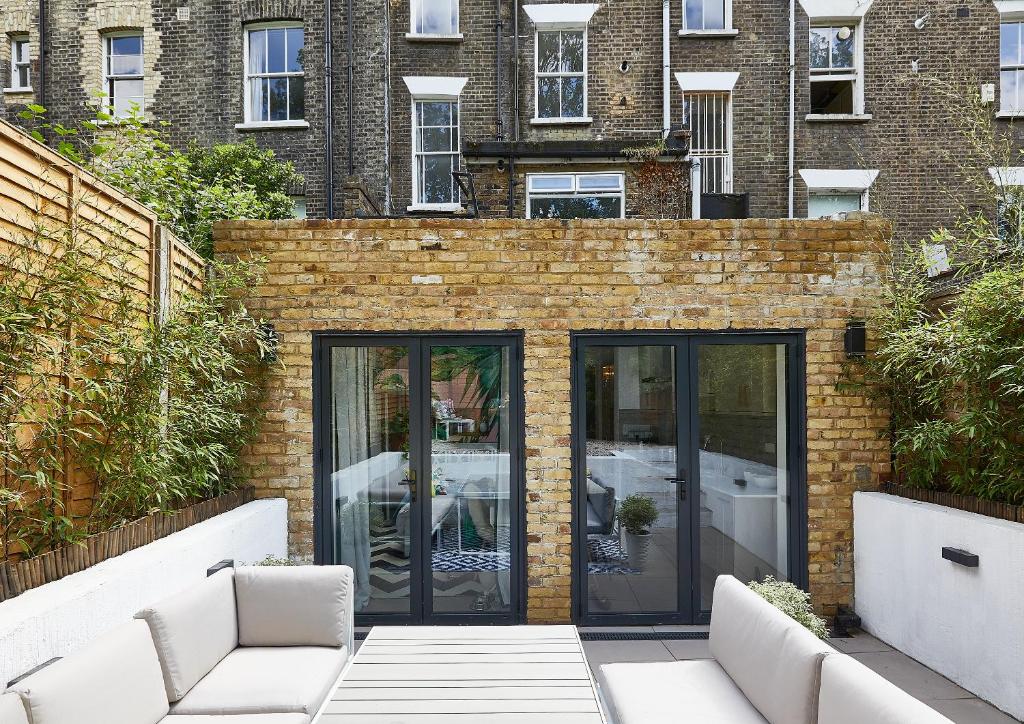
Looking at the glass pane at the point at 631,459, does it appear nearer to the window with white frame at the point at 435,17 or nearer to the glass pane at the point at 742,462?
the glass pane at the point at 742,462

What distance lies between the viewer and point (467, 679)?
2566mm

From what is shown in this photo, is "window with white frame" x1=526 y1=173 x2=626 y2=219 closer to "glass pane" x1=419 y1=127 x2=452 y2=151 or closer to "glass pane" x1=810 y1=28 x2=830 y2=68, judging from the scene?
"glass pane" x1=419 y1=127 x2=452 y2=151

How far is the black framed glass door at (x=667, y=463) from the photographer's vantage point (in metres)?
4.63

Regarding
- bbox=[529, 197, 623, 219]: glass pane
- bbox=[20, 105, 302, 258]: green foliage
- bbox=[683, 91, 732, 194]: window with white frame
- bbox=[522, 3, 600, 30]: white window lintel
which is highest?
bbox=[522, 3, 600, 30]: white window lintel

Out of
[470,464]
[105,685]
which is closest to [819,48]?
[470,464]

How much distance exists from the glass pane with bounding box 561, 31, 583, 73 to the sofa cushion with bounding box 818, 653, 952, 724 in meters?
9.23

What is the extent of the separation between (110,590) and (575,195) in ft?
25.8

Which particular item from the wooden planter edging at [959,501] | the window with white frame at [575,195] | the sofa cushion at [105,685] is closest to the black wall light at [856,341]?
the wooden planter edging at [959,501]

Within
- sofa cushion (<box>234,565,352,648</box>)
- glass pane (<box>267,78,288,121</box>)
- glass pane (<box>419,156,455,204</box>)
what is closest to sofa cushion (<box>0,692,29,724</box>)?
sofa cushion (<box>234,565,352,648</box>)

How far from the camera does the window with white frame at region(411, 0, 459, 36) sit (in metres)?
9.78

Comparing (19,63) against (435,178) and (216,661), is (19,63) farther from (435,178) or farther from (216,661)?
(216,661)

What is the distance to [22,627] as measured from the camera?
2.06 meters

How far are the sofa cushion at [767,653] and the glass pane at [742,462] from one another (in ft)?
5.31

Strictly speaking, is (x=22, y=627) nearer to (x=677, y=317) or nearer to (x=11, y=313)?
(x=11, y=313)
